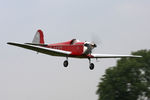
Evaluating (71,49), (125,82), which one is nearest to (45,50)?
(71,49)

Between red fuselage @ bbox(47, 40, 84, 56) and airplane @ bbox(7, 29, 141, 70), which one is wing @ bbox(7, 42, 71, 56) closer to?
airplane @ bbox(7, 29, 141, 70)

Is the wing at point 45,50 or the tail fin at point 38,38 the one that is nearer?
the wing at point 45,50

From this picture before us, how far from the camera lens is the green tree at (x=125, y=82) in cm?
7819

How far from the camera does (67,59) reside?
37.4 m

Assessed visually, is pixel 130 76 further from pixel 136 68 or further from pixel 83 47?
pixel 83 47

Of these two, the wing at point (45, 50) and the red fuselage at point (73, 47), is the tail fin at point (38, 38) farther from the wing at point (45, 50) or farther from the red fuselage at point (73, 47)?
the wing at point (45, 50)

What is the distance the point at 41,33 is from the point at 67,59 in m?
9.62

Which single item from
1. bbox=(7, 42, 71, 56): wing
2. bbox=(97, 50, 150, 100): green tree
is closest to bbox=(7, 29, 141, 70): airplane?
bbox=(7, 42, 71, 56): wing

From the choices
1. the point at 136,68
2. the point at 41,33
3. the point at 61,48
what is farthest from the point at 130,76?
the point at 61,48

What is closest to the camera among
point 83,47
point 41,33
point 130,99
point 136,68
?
point 83,47

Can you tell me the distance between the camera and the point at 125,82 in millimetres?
79562

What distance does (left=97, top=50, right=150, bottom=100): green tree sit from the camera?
78.2 m

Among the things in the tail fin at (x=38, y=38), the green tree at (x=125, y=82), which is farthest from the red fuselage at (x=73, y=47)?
the green tree at (x=125, y=82)

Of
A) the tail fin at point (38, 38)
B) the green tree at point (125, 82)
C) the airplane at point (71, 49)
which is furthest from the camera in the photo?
the green tree at point (125, 82)
